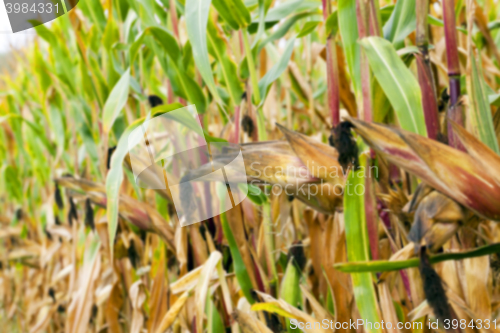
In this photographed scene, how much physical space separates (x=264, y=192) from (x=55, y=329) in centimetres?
100

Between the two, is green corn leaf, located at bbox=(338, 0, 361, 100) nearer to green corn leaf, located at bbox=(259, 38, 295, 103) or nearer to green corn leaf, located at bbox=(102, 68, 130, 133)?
green corn leaf, located at bbox=(259, 38, 295, 103)

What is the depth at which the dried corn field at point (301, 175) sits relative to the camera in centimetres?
31

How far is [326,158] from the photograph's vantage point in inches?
14.0

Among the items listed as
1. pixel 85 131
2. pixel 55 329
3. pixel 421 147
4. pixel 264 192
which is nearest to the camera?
pixel 421 147

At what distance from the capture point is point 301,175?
0.36 m

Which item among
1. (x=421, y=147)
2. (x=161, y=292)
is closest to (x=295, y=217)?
(x=161, y=292)

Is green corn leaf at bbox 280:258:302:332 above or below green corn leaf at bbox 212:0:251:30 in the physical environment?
below

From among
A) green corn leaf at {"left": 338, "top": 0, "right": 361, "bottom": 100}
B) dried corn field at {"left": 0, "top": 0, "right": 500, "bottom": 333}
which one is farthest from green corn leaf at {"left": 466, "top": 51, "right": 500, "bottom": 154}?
green corn leaf at {"left": 338, "top": 0, "right": 361, "bottom": 100}

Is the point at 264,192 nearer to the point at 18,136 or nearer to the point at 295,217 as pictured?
the point at 295,217

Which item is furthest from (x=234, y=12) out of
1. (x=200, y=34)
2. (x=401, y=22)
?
(x=401, y=22)

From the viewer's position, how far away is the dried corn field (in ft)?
1.00

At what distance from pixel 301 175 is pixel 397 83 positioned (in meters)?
0.13

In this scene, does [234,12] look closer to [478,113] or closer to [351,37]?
[351,37]

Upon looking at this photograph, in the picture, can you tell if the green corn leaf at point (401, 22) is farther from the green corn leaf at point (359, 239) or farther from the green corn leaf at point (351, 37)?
the green corn leaf at point (359, 239)
